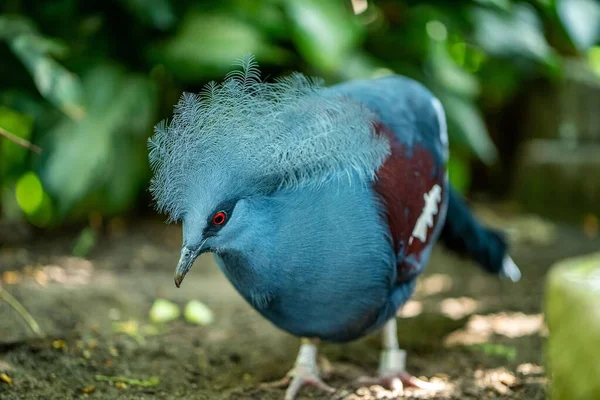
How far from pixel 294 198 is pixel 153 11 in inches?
95.2

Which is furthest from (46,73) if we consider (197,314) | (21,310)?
(197,314)

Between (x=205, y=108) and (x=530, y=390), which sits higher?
(x=205, y=108)

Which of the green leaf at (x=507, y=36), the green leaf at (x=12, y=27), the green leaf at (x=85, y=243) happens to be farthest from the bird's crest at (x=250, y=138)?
the green leaf at (x=507, y=36)

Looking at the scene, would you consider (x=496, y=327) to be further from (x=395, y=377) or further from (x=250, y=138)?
(x=250, y=138)

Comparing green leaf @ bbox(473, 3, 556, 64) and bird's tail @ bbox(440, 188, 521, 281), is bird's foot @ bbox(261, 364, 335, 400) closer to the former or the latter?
bird's tail @ bbox(440, 188, 521, 281)

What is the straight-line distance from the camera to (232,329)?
3504 millimetres

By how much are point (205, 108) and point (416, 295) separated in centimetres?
229

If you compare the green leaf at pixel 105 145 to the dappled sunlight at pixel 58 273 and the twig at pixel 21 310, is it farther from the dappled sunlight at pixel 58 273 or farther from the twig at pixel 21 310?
the twig at pixel 21 310

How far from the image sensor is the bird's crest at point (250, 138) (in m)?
2.23

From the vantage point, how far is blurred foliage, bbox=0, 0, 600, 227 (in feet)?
14.3

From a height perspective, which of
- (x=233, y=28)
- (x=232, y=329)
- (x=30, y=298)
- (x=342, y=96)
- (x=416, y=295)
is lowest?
(x=416, y=295)

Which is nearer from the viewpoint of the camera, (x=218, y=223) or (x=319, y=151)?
(x=218, y=223)

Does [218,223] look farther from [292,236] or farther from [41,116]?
[41,116]

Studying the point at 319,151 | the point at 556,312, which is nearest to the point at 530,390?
the point at 556,312
